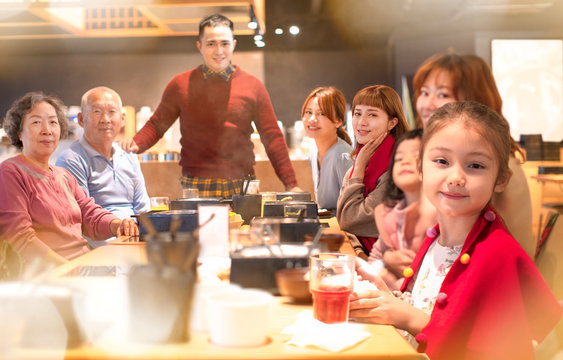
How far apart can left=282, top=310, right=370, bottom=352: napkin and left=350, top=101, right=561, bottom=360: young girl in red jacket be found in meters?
0.14

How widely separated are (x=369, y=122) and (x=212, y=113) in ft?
1.59

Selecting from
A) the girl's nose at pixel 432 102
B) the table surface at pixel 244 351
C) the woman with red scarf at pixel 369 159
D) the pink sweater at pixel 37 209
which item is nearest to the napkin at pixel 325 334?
the table surface at pixel 244 351

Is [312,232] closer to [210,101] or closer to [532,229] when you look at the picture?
[210,101]

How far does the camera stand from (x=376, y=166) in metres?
1.54

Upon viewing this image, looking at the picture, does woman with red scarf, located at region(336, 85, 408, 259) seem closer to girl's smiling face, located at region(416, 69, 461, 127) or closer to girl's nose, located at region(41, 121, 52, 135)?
girl's smiling face, located at region(416, 69, 461, 127)

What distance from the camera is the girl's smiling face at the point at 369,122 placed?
155 cm

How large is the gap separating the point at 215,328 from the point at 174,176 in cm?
84

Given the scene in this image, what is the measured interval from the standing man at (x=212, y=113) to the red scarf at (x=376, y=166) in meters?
0.34

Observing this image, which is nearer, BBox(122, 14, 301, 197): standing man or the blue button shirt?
the blue button shirt

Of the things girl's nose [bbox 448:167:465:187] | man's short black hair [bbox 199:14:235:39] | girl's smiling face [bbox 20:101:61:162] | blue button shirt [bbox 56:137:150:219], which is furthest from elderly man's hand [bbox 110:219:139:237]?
girl's nose [bbox 448:167:465:187]

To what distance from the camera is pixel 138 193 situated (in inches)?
59.6

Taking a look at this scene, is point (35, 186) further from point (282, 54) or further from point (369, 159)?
point (369, 159)

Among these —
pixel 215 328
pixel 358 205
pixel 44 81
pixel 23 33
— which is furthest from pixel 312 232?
pixel 23 33

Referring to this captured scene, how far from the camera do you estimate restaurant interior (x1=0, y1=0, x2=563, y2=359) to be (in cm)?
136
